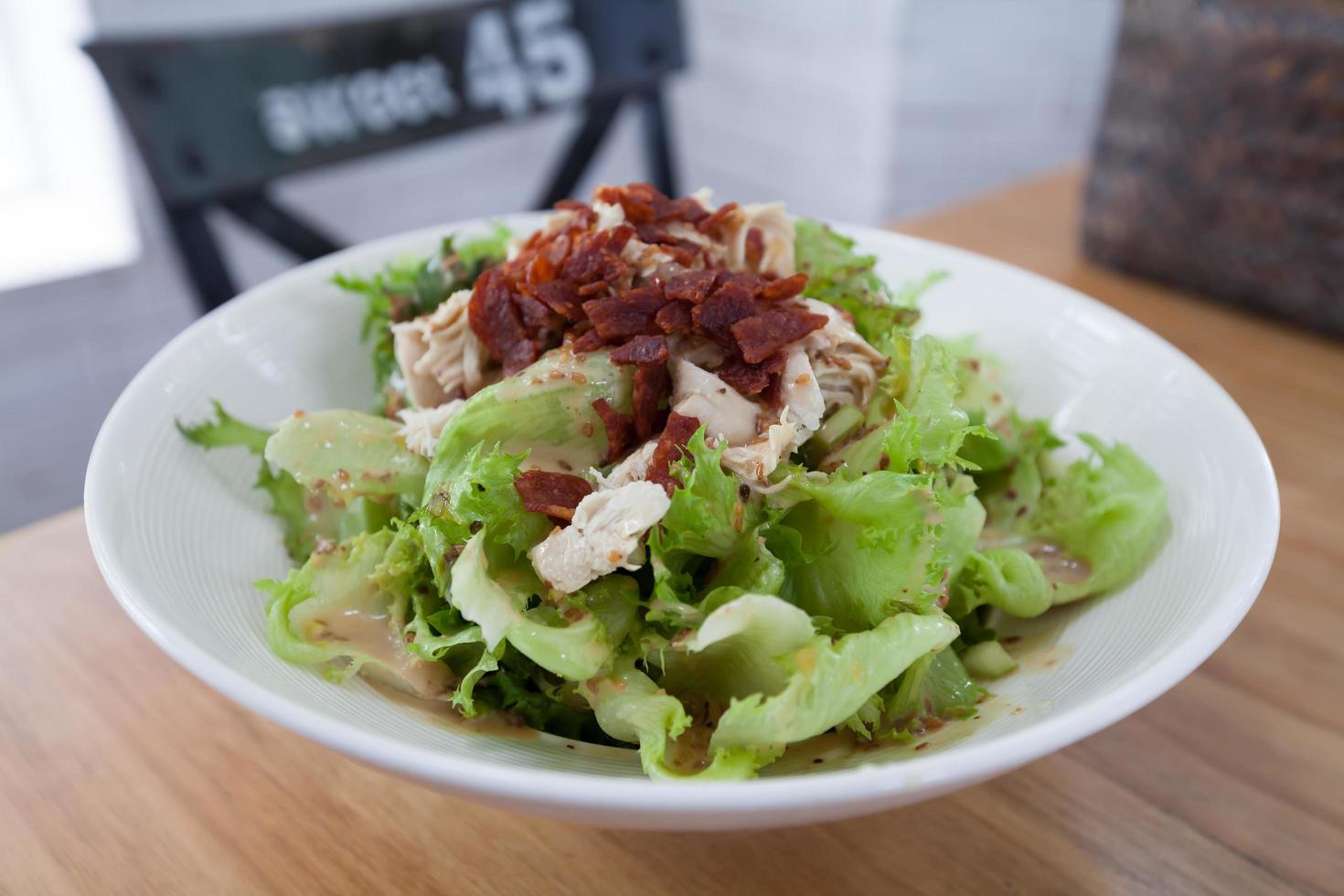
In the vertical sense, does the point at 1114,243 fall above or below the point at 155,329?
above

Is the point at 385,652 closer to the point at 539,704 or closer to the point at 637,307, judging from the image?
the point at 539,704

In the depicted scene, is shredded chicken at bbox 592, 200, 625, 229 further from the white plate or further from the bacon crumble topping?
the white plate

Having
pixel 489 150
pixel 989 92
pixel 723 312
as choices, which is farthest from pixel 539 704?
pixel 989 92

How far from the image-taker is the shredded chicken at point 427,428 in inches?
39.5

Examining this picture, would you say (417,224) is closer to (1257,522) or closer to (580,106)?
(580,106)

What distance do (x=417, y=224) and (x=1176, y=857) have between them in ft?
10.9

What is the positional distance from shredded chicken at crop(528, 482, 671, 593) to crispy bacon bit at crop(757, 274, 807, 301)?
0.27 meters

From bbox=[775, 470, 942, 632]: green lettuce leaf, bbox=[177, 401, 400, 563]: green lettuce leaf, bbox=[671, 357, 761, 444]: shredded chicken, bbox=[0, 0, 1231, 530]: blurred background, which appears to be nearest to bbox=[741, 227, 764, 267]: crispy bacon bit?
bbox=[671, 357, 761, 444]: shredded chicken

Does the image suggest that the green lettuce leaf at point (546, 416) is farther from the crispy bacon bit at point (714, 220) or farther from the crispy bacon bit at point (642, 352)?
the crispy bacon bit at point (714, 220)

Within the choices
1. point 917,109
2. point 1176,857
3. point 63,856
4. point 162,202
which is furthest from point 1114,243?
point 917,109

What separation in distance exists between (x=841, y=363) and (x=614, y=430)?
238mm

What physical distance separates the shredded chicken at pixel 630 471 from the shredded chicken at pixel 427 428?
16 cm

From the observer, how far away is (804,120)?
4.24 meters

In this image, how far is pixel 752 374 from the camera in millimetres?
994
